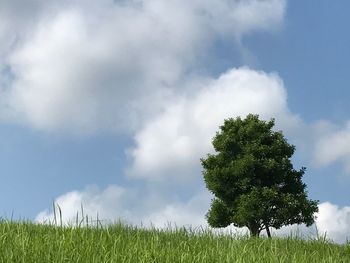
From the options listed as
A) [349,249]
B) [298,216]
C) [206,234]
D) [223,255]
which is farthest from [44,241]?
[298,216]

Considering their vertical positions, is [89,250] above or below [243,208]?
below

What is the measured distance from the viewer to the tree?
38375 millimetres

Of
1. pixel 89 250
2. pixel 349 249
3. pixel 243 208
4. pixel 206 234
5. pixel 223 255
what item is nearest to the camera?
pixel 89 250

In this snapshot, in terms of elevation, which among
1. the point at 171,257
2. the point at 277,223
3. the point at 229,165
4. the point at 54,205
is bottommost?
the point at 171,257

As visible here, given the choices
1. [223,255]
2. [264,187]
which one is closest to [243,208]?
[264,187]

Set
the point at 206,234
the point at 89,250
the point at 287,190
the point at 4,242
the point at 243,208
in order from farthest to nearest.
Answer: the point at 287,190 → the point at 243,208 → the point at 206,234 → the point at 4,242 → the point at 89,250

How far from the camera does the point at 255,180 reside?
3922cm

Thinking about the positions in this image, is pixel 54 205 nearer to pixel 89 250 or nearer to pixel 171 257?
pixel 89 250

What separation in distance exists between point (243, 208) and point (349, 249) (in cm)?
2376

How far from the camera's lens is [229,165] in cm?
3962

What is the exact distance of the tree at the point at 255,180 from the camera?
3838 centimetres

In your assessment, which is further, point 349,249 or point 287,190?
point 287,190

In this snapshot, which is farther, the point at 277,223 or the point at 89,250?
the point at 277,223

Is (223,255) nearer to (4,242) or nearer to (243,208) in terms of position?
(4,242)
